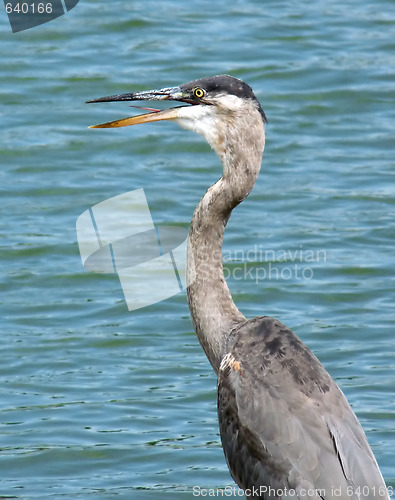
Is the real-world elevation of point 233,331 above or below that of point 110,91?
above

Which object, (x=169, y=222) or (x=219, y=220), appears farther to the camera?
(x=169, y=222)

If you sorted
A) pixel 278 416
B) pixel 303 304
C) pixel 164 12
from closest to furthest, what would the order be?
pixel 278 416 → pixel 303 304 → pixel 164 12

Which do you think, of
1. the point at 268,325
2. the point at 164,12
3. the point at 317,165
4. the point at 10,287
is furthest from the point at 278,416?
the point at 164,12

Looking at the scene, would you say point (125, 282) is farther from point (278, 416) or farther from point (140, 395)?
point (278, 416)

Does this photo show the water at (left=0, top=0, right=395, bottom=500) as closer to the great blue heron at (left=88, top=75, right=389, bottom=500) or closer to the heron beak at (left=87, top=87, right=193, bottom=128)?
the great blue heron at (left=88, top=75, right=389, bottom=500)

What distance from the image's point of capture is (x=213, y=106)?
625 cm

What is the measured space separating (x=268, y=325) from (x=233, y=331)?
23 cm

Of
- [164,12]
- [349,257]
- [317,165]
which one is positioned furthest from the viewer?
[164,12]

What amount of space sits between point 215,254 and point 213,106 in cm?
76

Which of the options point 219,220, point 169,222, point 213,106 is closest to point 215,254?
point 219,220

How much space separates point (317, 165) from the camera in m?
11.8

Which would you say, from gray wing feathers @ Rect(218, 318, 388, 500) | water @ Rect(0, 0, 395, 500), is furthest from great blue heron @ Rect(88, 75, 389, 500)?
water @ Rect(0, 0, 395, 500)

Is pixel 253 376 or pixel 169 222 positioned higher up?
pixel 253 376

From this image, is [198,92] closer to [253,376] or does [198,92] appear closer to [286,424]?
[253,376]
